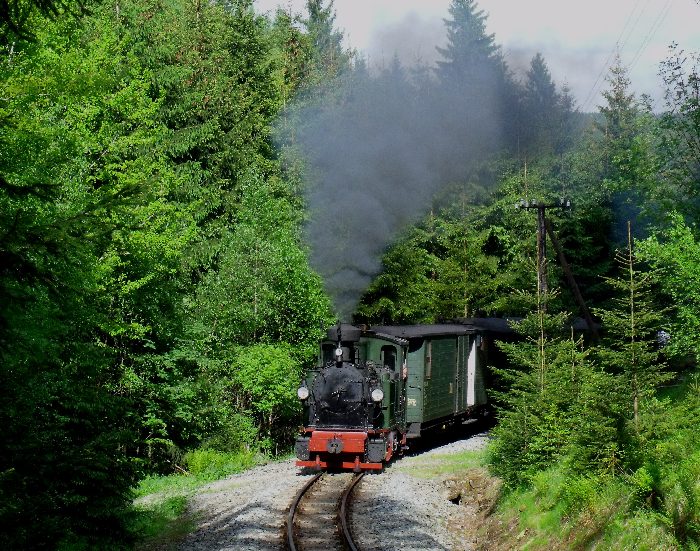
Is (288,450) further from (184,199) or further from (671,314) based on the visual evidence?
(671,314)

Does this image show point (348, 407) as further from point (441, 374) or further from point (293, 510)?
point (293, 510)

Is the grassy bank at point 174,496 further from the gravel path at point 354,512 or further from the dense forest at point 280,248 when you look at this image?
the dense forest at point 280,248

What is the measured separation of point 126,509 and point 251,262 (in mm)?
19289

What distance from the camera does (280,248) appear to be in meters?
25.9

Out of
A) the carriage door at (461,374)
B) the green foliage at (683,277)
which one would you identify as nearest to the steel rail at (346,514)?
the carriage door at (461,374)

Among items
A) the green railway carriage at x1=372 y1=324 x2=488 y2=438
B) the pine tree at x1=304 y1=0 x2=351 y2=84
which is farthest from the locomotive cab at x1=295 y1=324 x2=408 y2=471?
the pine tree at x1=304 y1=0 x2=351 y2=84

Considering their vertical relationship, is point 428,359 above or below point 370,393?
above

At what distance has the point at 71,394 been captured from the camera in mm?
7812

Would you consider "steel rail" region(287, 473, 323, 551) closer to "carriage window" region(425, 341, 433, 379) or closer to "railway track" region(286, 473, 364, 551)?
"railway track" region(286, 473, 364, 551)

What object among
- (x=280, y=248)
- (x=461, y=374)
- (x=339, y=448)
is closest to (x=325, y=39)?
(x=280, y=248)

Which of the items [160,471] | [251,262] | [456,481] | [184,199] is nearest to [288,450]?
[160,471]

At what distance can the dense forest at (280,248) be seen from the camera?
6.80 meters

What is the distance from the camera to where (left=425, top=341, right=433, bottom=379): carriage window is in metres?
19.1

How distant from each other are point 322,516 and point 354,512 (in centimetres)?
61
